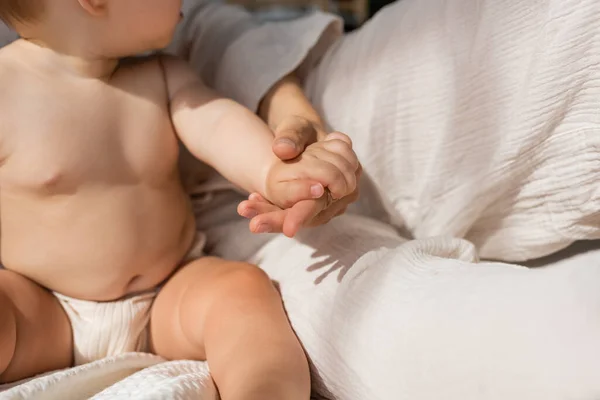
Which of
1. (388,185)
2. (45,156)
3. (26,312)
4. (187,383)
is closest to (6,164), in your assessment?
(45,156)

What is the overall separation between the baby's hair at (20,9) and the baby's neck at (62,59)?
0.09 feet

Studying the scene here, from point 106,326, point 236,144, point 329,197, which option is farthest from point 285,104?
point 106,326

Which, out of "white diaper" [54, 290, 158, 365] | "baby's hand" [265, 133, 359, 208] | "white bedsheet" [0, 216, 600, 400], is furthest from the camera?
"white diaper" [54, 290, 158, 365]

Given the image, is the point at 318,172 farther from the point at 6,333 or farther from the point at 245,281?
the point at 6,333

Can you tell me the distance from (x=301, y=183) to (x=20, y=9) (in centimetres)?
30

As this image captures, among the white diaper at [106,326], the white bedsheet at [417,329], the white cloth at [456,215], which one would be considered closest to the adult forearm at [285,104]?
the white cloth at [456,215]

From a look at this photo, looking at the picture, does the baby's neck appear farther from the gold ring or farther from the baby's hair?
the gold ring

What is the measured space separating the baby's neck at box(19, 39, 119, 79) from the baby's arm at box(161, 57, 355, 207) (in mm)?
83

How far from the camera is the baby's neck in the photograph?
606 mm

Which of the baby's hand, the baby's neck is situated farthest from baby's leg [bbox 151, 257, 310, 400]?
the baby's neck

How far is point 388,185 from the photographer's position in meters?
0.68

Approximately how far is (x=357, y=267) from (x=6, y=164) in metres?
0.35

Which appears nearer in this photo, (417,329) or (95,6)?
(417,329)

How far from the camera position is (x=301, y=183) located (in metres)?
0.51
